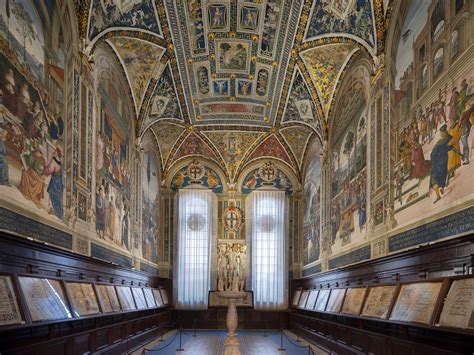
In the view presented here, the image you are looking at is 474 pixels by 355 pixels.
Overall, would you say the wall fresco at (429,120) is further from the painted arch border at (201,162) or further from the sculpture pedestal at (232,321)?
the painted arch border at (201,162)

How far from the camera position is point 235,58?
61.5 feet

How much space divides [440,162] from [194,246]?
62.5 feet

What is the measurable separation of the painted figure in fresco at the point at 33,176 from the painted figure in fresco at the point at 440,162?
7463 millimetres

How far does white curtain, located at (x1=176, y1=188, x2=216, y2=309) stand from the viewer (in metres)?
26.8

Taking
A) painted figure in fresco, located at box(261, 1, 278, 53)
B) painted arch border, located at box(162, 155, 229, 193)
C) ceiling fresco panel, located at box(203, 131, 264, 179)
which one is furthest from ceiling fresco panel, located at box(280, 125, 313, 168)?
painted figure in fresco, located at box(261, 1, 278, 53)

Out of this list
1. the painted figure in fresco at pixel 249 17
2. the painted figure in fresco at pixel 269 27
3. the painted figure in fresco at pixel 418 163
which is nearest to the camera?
the painted figure in fresco at pixel 418 163

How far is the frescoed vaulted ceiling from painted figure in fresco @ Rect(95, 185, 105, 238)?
12.8 feet

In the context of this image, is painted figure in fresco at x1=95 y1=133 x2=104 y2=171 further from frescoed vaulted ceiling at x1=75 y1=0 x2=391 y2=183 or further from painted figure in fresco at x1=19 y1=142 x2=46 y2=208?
painted figure in fresco at x1=19 y1=142 x2=46 y2=208

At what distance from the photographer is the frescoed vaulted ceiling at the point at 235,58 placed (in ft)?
47.7

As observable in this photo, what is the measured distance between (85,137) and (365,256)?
812cm

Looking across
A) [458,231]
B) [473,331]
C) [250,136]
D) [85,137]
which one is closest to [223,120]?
[250,136]

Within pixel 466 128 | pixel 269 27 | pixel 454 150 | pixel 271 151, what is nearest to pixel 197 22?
pixel 269 27

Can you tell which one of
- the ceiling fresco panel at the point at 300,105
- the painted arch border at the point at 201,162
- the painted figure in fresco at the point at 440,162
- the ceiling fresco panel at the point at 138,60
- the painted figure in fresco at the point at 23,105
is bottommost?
the painted figure in fresco at the point at 440,162

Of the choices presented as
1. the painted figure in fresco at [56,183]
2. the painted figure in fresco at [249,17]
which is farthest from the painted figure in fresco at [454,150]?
the painted figure in fresco at [249,17]
